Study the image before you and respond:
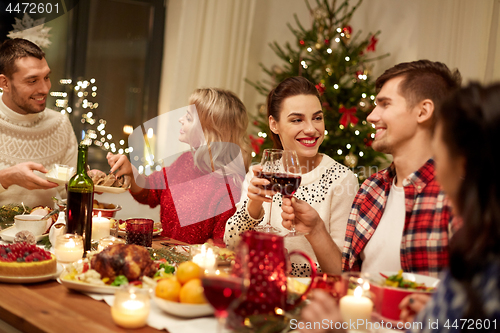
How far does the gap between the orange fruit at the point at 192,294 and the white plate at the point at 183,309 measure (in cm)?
1

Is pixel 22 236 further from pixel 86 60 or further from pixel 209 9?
pixel 209 9

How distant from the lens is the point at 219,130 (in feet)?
8.75

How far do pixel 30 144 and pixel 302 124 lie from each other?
5.77 ft

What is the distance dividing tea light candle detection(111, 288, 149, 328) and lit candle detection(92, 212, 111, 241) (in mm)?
851

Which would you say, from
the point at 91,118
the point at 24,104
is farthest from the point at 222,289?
the point at 91,118

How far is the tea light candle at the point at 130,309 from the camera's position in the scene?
966 millimetres

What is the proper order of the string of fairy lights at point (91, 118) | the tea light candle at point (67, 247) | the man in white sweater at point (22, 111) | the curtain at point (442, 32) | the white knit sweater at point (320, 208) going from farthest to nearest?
the string of fairy lights at point (91, 118)
the curtain at point (442, 32)
the man in white sweater at point (22, 111)
the white knit sweater at point (320, 208)
the tea light candle at point (67, 247)

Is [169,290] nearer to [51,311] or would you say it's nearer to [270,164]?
[51,311]

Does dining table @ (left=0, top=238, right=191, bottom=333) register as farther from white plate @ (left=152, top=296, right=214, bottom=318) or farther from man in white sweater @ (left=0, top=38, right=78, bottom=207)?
man in white sweater @ (left=0, top=38, right=78, bottom=207)

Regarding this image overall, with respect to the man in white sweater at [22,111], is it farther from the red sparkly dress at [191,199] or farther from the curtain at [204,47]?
the curtain at [204,47]

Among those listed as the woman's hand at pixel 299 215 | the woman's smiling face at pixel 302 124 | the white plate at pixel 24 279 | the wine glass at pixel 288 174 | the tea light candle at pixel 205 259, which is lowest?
the white plate at pixel 24 279

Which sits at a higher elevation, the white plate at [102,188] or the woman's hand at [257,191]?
the woman's hand at [257,191]

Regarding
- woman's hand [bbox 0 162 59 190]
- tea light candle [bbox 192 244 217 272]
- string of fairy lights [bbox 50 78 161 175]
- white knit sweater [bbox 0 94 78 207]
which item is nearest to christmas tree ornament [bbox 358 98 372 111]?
string of fairy lights [bbox 50 78 161 175]

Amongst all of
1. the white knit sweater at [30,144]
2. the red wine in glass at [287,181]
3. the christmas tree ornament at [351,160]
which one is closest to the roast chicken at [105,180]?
the red wine in glass at [287,181]
